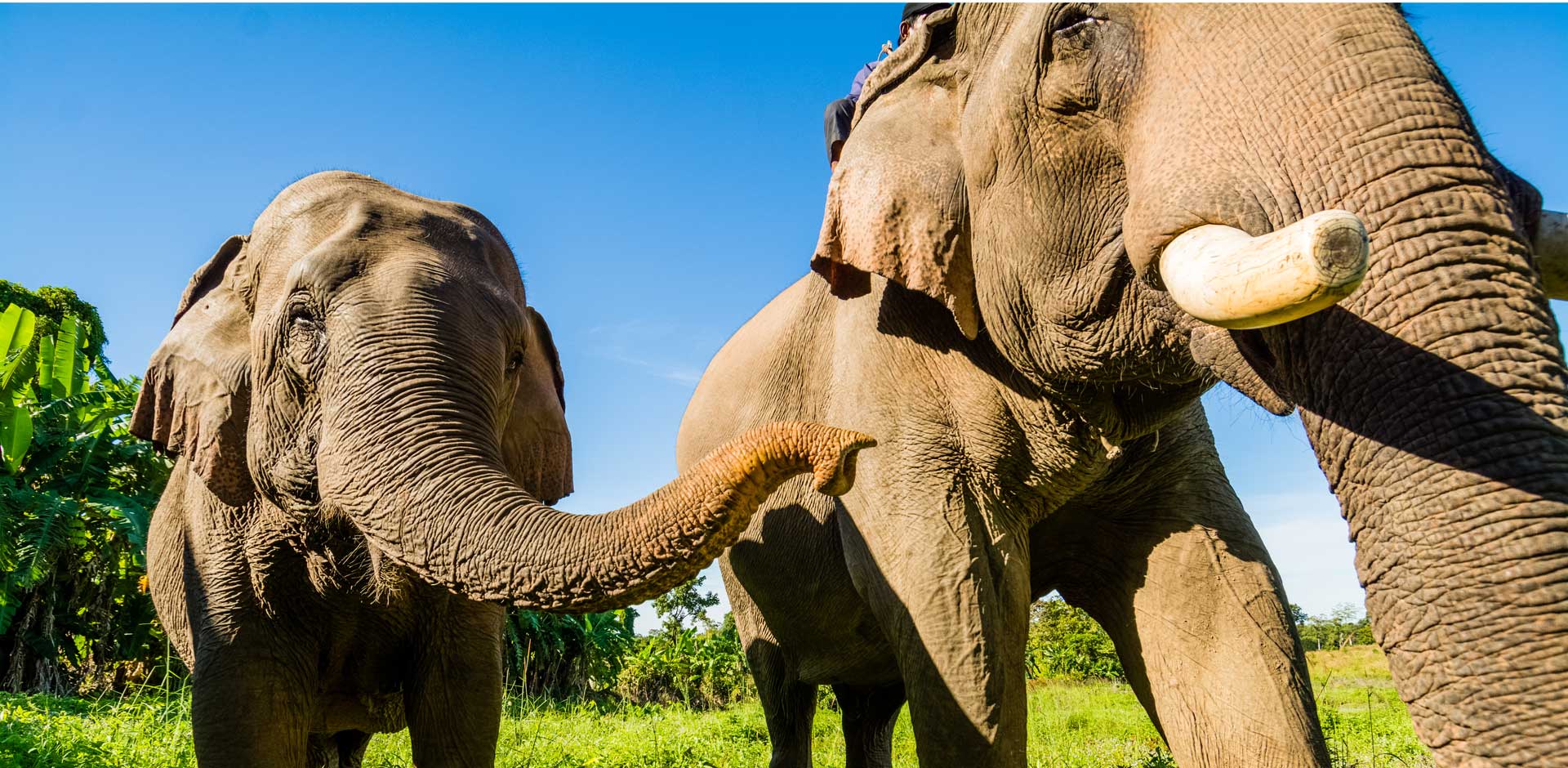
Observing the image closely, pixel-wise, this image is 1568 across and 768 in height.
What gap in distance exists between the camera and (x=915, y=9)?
4.24 meters

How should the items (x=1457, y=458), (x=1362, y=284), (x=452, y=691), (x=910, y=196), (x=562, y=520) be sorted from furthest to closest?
(x=452, y=691) → (x=910, y=196) → (x=562, y=520) → (x=1362, y=284) → (x=1457, y=458)

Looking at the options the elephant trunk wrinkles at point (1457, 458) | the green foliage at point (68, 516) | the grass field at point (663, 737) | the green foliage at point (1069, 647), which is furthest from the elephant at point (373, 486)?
the green foliage at point (1069, 647)

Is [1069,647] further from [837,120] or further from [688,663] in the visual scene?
[837,120]

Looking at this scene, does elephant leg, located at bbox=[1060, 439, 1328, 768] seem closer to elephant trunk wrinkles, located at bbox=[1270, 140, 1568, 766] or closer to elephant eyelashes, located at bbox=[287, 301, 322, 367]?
elephant trunk wrinkles, located at bbox=[1270, 140, 1568, 766]

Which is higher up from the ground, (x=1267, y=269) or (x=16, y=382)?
(x=16, y=382)

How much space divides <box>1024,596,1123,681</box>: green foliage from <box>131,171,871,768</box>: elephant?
1513cm

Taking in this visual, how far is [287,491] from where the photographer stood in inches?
161

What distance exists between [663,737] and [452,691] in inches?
195

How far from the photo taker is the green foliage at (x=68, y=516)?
38.1 feet

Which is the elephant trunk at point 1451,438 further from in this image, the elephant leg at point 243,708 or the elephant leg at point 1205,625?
the elephant leg at point 243,708

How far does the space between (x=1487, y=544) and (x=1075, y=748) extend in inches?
261

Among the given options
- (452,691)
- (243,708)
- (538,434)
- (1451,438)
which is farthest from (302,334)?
(1451,438)

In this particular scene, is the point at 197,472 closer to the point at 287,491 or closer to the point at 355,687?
the point at 287,491

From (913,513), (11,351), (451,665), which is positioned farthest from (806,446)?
(11,351)
